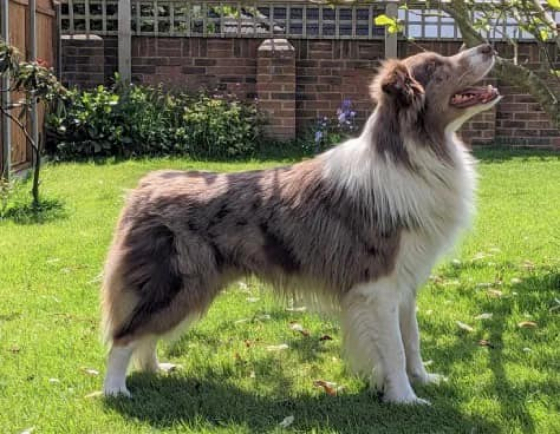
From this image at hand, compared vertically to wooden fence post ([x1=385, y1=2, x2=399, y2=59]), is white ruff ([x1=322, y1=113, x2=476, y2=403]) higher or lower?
lower

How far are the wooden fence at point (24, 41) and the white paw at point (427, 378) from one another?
23.7 feet

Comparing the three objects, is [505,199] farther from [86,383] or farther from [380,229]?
[86,383]

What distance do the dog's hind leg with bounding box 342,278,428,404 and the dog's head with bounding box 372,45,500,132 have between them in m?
0.86

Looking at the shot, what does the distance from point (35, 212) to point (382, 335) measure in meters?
5.75

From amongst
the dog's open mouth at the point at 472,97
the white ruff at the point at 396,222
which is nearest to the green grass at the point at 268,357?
→ the white ruff at the point at 396,222

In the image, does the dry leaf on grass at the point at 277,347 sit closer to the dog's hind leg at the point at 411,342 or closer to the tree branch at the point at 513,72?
the dog's hind leg at the point at 411,342

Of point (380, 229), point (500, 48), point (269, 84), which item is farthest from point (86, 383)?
point (500, 48)

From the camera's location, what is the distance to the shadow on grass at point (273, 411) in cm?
358

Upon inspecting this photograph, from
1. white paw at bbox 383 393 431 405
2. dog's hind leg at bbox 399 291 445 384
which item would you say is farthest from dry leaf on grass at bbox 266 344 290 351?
white paw at bbox 383 393 431 405

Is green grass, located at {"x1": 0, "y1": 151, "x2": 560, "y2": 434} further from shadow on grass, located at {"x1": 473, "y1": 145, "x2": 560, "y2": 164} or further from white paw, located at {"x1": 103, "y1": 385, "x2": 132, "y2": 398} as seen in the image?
shadow on grass, located at {"x1": 473, "y1": 145, "x2": 560, "y2": 164}

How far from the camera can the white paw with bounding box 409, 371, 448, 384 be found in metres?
4.16

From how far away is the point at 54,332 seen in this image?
4.91 m

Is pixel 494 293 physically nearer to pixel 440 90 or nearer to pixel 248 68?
pixel 440 90

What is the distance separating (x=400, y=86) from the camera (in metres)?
3.76
